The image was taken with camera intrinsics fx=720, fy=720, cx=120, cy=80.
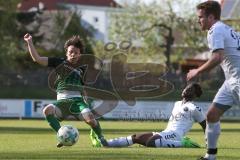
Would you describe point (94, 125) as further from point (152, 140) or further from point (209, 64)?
point (209, 64)

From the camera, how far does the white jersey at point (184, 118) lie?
14.3 metres

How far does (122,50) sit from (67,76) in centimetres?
5859

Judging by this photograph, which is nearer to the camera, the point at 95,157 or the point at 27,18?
the point at 95,157

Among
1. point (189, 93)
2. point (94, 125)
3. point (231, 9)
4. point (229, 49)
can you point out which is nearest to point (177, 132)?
point (189, 93)

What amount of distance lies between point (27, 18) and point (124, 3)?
10278 millimetres

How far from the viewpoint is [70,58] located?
14.7 meters

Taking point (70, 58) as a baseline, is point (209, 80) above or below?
below

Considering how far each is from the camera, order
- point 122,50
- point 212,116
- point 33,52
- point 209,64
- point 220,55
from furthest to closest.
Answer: point 122,50, point 33,52, point 212,116, point 220,55, point 209,64

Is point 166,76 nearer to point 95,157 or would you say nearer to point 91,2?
point 95,157

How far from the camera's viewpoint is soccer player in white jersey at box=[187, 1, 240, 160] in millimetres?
10570

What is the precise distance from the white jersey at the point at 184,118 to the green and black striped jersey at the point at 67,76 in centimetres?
203

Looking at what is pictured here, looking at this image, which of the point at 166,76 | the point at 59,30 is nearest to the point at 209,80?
the point at 166,76

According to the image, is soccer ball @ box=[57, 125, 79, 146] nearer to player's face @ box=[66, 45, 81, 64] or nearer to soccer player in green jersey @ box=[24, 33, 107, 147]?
soccer player in green jersey @ box=[24, 33, 107, 147]

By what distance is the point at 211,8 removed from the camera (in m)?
10.6
